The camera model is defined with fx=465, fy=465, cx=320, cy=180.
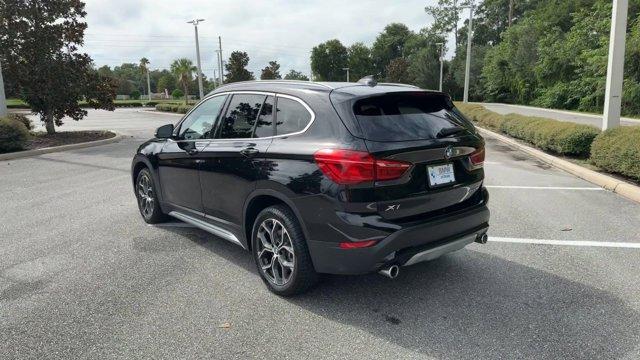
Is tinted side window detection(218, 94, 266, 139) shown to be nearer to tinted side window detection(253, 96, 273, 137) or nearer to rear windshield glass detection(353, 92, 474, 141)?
tinted side window detection(253, 96, 273, 137)

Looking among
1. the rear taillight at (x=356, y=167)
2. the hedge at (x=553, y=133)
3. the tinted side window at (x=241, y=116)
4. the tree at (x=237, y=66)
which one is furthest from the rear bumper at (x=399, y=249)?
the tree at (x=237, y=66)

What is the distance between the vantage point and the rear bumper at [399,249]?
3.29 m

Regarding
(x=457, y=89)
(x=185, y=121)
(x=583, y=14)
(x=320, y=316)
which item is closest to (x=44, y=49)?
(x=185, y=121)

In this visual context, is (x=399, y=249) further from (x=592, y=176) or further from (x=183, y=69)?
(x=183, y=69)

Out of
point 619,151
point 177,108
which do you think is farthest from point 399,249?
point 177,108

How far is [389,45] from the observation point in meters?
103

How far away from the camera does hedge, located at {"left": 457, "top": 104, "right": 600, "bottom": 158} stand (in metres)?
10.5

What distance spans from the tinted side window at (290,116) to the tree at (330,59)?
101349mm

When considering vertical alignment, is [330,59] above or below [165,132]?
above

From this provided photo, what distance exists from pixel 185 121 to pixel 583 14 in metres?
44.1

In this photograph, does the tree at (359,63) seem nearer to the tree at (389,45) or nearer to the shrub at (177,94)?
the tree at (389,45)

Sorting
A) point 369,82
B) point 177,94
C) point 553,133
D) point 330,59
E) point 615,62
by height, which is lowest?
point 553,133

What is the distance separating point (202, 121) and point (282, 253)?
6.04 ft

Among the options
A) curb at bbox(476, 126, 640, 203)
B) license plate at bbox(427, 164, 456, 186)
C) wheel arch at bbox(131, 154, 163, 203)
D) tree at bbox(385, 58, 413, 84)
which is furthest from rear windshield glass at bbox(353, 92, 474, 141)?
tree at bbox(385, 58, 413, 84)
